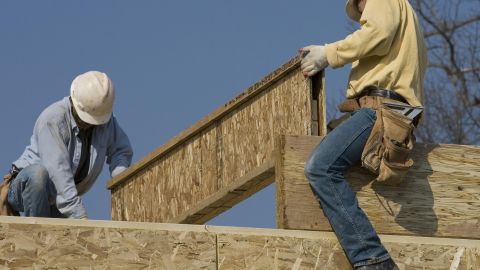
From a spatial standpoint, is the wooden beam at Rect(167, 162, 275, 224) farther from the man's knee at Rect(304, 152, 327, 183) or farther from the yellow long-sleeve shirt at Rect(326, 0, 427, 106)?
the yellow long-sleeve shirt at Rect(326, 0, 427, 106)

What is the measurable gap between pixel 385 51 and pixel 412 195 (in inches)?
40.0

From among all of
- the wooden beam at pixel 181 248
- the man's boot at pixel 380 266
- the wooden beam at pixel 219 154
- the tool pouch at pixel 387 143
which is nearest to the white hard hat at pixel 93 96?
the wooden beam at pixel 219 154

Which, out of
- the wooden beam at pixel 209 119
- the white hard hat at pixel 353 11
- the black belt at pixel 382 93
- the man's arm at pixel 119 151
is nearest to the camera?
the black belt at pixel 382 93

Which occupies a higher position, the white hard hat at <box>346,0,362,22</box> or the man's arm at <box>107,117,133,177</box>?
the white hard hat at <box>346,0,362,22</box>

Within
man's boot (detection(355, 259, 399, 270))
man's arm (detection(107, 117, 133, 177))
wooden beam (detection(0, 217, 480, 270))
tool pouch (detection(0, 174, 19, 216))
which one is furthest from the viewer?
man's arm (detection(107, 117, 133, 177))

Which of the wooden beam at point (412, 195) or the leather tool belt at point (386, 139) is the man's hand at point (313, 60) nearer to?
the leather tool belt at point (386, 139)

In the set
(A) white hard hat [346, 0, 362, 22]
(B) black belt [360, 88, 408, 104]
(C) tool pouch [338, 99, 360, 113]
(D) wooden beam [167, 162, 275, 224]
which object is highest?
(A) white hard hat [346, 0, 362, 22]

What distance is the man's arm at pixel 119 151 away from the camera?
351 inches

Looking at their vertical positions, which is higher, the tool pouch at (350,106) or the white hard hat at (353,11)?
the white hard hat at (353,11)

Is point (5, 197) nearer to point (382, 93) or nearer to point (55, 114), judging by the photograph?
point (55, 114)

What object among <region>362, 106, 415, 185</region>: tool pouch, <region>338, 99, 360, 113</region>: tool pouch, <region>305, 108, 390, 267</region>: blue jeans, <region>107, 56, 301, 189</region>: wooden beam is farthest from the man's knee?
<region>107, 56, 301, 189</region>: wooden beam

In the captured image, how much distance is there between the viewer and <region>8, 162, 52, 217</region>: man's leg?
326 inches

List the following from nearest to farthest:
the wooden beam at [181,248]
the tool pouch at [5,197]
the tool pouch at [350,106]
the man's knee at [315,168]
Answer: the wooden beam at [181,248], the man's knee at [315,168], the tool pouch at [350,106], the tool pouch at [5,197]

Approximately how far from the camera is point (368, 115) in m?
7.78
